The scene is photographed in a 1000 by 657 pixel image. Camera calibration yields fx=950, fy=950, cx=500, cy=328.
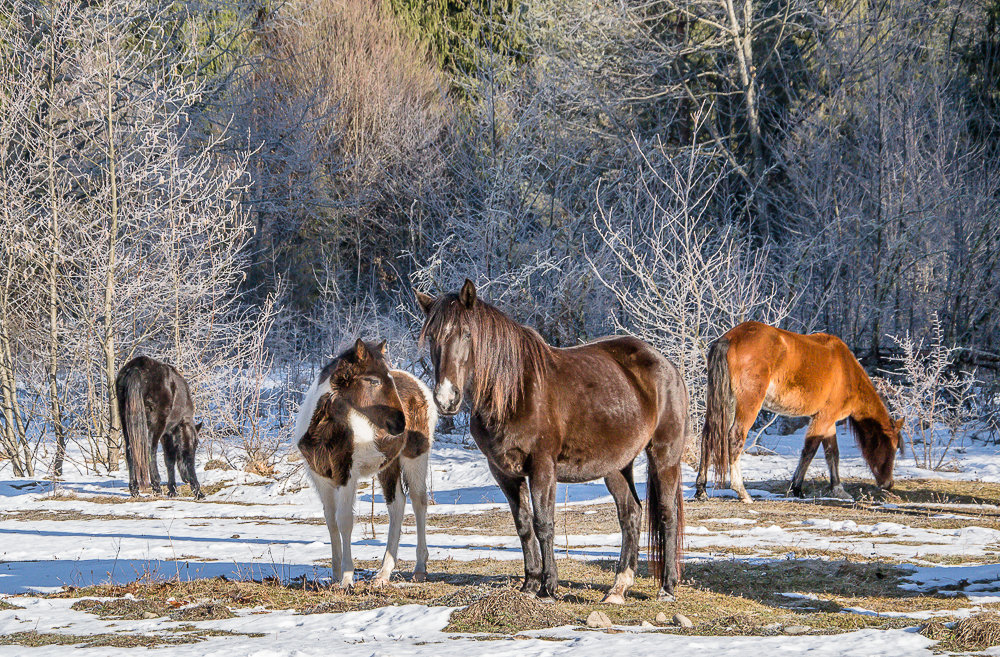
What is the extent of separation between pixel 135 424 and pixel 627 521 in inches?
313

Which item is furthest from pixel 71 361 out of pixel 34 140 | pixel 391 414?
pixel 391 414

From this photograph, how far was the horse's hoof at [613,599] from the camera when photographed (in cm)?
586

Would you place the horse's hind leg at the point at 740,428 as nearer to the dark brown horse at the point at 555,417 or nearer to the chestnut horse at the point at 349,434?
the dark brown horse at the point at 555,417

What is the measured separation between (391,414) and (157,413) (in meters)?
7.38

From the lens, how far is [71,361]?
50.6 ft

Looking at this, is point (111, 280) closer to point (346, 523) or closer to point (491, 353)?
point (346, 523)

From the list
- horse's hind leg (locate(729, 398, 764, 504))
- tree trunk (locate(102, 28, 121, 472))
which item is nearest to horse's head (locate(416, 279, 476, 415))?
horse's hind leg (locate(729, 398, 764, 504))

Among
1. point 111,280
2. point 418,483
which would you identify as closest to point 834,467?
point 418,483

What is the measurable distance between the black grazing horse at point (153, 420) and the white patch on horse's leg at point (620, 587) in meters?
8.13

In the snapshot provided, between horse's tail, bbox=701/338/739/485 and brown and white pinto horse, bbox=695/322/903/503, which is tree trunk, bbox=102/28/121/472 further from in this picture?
brown and white pinto horse, bbox=695/322/903/503

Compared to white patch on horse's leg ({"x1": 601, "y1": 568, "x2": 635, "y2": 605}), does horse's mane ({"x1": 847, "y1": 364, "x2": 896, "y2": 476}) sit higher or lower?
higher

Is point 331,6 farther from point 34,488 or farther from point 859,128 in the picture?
point 34,488

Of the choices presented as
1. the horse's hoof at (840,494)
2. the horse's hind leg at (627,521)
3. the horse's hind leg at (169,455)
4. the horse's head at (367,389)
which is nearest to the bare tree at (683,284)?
the horse's hoof at (840,494)

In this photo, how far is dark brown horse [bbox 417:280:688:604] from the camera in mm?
5410
